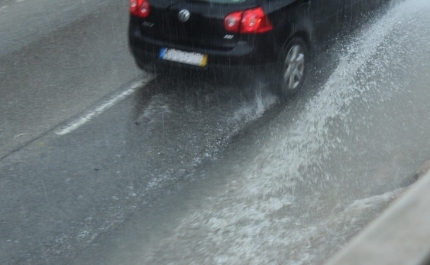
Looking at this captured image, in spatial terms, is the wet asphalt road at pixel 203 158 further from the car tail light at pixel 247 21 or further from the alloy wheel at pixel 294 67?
the car tail light at pixel 247 21

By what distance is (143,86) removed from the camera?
7.89 m

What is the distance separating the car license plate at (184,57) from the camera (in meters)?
6.96

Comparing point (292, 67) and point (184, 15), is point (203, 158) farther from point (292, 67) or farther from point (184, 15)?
point (292, 67)

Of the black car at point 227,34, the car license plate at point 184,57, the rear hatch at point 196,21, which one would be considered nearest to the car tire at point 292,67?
the black car at point 227,34

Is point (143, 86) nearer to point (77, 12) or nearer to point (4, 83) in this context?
point (4, 83)

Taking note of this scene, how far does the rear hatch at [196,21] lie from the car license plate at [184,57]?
0.08 metres

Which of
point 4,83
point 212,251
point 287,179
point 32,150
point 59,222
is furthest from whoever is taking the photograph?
point 4,83

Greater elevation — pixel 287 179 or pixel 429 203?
pixel 429 203

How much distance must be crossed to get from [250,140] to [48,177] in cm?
190

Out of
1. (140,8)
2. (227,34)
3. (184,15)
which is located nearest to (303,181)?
(227,34)

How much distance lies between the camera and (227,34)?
681 centimetres

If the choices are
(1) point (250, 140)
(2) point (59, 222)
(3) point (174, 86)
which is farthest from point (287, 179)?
(3) point (174, 86)

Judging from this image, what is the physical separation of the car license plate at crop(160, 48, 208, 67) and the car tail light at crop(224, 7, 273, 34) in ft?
1.33

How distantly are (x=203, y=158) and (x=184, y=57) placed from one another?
1233 mm
